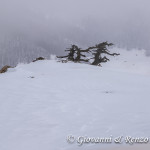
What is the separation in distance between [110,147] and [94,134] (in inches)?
21.3

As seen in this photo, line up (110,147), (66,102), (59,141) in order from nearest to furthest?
(110,147) → (59,141) → (66,102)

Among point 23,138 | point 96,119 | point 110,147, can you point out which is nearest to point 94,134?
point 110,147

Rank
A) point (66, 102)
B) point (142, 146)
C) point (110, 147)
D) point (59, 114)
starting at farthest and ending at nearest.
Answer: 1. point (66, 102)
2. point (59, 114)
3. point (110, 147)
4. point (142, 146)

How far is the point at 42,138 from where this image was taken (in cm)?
259

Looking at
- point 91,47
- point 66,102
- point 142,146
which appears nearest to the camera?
point 142,146

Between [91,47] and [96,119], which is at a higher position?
[91,47]

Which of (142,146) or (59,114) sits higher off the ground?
(142,146)

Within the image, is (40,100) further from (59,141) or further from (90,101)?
(59,141)

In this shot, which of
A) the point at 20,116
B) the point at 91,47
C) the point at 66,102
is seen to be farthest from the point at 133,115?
the point at 91,47

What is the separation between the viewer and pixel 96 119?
3.46m

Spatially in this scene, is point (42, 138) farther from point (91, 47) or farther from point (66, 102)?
point (91, 47)

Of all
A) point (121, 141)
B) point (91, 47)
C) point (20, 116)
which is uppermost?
point (91, 47)

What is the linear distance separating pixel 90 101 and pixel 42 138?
107 inches

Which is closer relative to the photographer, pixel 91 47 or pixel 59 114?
pixel 59 114
